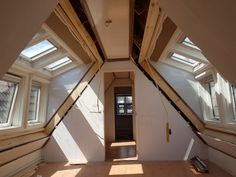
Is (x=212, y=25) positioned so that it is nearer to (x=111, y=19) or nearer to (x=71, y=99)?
(x=111, y=19)

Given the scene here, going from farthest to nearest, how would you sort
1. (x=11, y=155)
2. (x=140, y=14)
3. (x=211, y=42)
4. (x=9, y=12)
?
(x=11, y=155), (x=140, y=14), (x=211, y=42), (x=9, y=12)

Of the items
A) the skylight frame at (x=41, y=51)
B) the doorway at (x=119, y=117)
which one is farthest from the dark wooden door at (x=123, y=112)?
the skylight frame at (x=41, y=51)

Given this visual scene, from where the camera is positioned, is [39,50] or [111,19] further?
[39,50]

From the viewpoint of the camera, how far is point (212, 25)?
113 cm

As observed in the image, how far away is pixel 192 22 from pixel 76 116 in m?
3.55

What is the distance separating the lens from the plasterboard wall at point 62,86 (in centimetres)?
438

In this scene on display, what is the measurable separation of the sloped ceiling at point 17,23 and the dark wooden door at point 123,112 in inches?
259

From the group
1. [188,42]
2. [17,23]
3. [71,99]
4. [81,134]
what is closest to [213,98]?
[188,42]

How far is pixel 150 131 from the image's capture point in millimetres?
4109

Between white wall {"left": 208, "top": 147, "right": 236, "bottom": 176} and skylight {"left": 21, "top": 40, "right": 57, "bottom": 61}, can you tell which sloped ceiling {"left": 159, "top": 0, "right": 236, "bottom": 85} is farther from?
skylight {"left": 21, "top": 40, "right": 57, "bottom": 61}

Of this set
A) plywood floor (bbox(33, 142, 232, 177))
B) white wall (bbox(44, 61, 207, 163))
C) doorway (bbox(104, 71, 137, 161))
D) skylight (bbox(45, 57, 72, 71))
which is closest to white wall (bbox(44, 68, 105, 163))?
white wall (bbox(44, 61, 207, 163))

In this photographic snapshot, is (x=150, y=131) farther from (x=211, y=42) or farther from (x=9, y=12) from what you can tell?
(x=9, y=12)

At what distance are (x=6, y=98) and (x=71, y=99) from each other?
143cm

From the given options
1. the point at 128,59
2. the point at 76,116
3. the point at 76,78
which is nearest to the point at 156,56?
the point at 128,59
